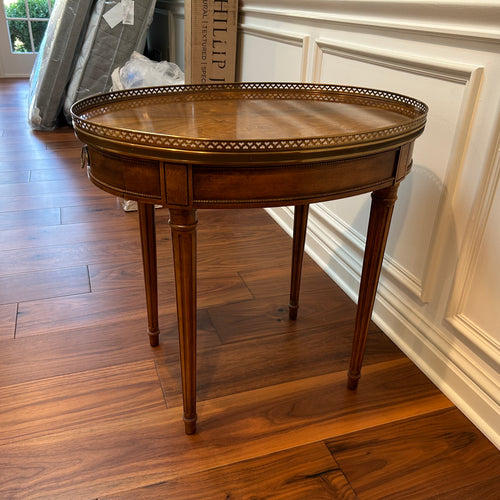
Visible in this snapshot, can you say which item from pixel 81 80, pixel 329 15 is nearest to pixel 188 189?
pixel 329 15

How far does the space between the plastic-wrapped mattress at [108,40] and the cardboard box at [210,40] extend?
1.17 m

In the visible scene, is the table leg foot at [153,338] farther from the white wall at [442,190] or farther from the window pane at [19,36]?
the window pane at [19,36]

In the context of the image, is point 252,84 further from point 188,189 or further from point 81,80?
point 81,80

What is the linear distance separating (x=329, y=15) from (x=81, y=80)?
2.24 meters

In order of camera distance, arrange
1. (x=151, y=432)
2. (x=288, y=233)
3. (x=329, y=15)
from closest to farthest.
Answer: (x=151, y=432)
(x=329, y=15)
(x=288, y=233)

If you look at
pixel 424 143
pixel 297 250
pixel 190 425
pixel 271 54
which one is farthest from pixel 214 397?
pixel 271 54

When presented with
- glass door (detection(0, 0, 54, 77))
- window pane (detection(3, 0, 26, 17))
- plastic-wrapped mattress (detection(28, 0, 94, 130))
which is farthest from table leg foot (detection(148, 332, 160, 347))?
window pane (detection(3, 0, 26, 17))

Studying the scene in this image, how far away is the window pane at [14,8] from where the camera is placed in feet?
16.7

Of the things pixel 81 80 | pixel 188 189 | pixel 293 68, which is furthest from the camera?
pixel 81 80

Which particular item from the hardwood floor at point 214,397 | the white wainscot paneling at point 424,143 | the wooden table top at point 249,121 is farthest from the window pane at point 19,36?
the wooden table top at point 249,121

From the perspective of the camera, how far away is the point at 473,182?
1.19m

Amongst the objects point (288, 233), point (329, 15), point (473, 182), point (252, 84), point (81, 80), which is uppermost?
point (329, 15)

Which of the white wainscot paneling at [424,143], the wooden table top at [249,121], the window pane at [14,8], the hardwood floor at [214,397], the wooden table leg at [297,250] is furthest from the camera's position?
the window pane at [14,8]

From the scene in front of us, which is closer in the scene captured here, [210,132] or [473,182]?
[210,132]
